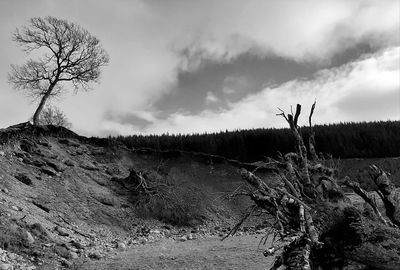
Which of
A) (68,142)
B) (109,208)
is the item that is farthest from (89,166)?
(109,208)

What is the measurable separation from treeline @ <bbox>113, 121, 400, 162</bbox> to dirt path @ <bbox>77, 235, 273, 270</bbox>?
12.5m

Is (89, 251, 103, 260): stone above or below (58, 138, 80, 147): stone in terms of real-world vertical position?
below

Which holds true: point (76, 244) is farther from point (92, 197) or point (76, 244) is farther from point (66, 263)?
point (92, 197)

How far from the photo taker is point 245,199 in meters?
19.2

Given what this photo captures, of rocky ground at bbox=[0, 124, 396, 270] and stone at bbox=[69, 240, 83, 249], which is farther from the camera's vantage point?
stone at bbox=[69, 240, 83, 249]

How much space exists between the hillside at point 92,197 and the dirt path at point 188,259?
77 centimetres

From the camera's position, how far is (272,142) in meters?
23.5

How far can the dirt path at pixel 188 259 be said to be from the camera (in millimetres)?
8156

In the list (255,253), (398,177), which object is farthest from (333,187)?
(398,177)

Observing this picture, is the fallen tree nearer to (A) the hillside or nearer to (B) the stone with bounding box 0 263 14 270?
(A) the hillside

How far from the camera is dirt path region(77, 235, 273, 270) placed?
816 centimetres

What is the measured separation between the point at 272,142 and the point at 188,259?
1581cm

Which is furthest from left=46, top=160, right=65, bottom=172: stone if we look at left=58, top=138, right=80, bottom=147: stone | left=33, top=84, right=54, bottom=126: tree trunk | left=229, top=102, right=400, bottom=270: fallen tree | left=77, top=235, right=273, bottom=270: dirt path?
A: left=229, top=102, right=400, bottom=270: fallen tree

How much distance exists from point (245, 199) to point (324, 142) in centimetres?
853
